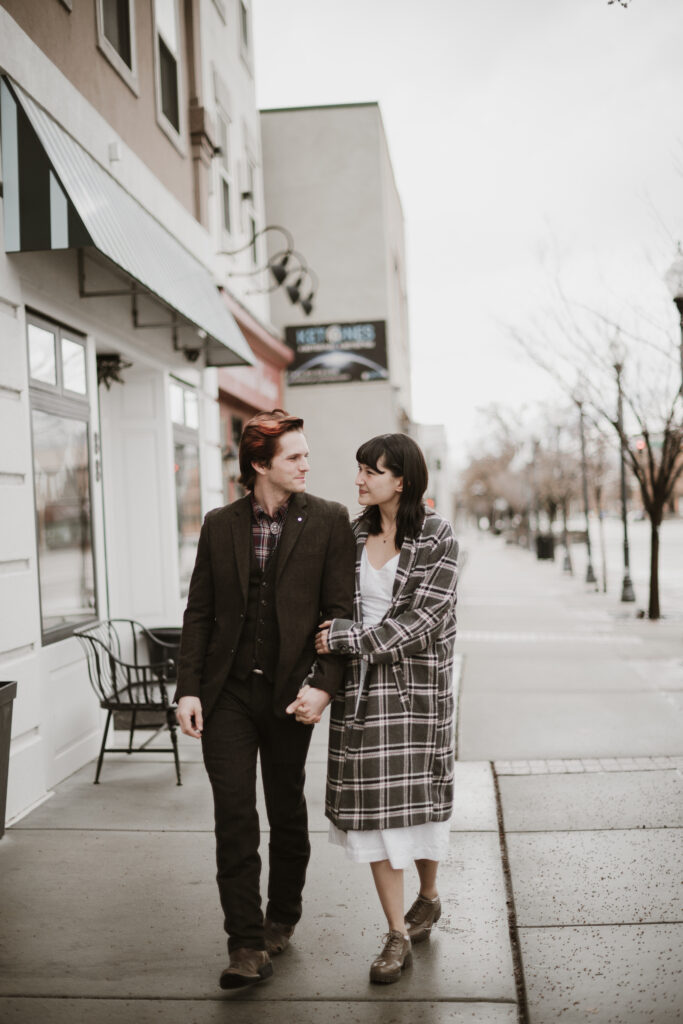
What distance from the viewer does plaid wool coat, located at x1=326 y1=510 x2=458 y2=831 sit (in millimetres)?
3607

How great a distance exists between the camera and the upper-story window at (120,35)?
317 inches

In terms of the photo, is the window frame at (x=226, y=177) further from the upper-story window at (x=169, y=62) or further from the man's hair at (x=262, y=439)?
the man's hair at (x=262, y=439)

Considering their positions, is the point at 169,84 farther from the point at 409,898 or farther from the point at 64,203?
the point at 409,898

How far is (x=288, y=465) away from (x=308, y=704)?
850 millimetres

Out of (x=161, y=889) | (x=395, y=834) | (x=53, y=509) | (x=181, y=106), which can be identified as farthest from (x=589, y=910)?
(x=181, y=106)

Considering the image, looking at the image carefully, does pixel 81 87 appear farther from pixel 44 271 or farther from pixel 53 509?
pixel 53 509

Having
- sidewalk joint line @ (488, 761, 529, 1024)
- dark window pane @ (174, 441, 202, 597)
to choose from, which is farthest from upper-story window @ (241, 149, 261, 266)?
sidewalk joint line @ (488, 761, 529, 1024)

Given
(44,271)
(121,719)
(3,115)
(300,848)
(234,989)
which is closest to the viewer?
(234,989)

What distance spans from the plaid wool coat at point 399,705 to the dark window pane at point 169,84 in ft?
26.1

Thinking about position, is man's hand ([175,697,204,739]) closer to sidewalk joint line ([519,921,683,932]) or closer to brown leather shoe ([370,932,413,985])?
brown leather shoe ([370,932,413,985])

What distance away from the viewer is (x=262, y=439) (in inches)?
147

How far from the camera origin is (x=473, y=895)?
4.53 m

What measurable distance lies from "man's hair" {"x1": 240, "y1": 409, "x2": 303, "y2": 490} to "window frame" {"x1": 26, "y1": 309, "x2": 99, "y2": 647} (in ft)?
9.43

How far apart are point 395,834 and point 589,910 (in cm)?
116
